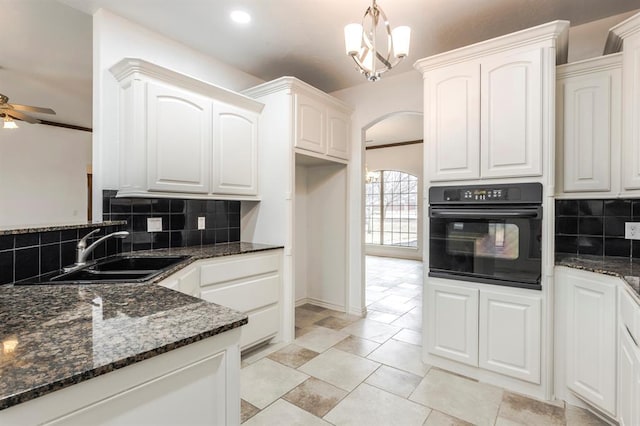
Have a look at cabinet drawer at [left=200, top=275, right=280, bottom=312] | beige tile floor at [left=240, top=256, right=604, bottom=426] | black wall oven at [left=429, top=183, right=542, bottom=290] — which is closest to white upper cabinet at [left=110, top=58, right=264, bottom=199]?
cabinet drawer at [left=200, top=275, right=280, bottom=312]

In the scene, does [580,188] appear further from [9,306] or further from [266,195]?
[9,306]

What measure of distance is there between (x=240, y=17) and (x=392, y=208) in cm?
629

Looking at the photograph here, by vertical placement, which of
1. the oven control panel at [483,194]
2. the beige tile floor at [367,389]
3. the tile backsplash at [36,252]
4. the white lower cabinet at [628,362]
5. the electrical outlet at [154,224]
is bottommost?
Result: the beige tile floor at [367,389]

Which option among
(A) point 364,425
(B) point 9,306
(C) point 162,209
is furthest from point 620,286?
(C) point 162,209

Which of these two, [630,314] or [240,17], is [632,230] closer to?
[630,314]

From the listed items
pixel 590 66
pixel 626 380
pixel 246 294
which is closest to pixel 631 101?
pixel 590 66

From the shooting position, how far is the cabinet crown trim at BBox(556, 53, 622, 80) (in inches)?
83.7

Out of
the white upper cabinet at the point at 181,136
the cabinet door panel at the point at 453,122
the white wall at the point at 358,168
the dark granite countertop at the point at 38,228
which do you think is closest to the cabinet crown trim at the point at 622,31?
the cabinet door panel at the point at 453,122

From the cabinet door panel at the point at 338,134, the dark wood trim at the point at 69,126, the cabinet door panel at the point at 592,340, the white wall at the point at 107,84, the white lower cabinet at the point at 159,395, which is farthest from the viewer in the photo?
the cabinet door panel at the point at 338,134

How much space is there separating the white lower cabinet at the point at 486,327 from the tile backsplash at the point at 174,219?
2.07 m

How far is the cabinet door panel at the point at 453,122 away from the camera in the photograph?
92.7 inches

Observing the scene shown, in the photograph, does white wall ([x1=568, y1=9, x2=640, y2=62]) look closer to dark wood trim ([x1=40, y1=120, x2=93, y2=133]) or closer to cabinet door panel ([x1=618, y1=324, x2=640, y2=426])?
cabinet door panel ([x1=618, y1=324, x2=640, y2=426])

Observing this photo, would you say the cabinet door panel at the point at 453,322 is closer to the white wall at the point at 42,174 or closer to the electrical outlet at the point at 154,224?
the electrical outlet at the point at 154,224

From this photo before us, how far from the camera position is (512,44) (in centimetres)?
219
